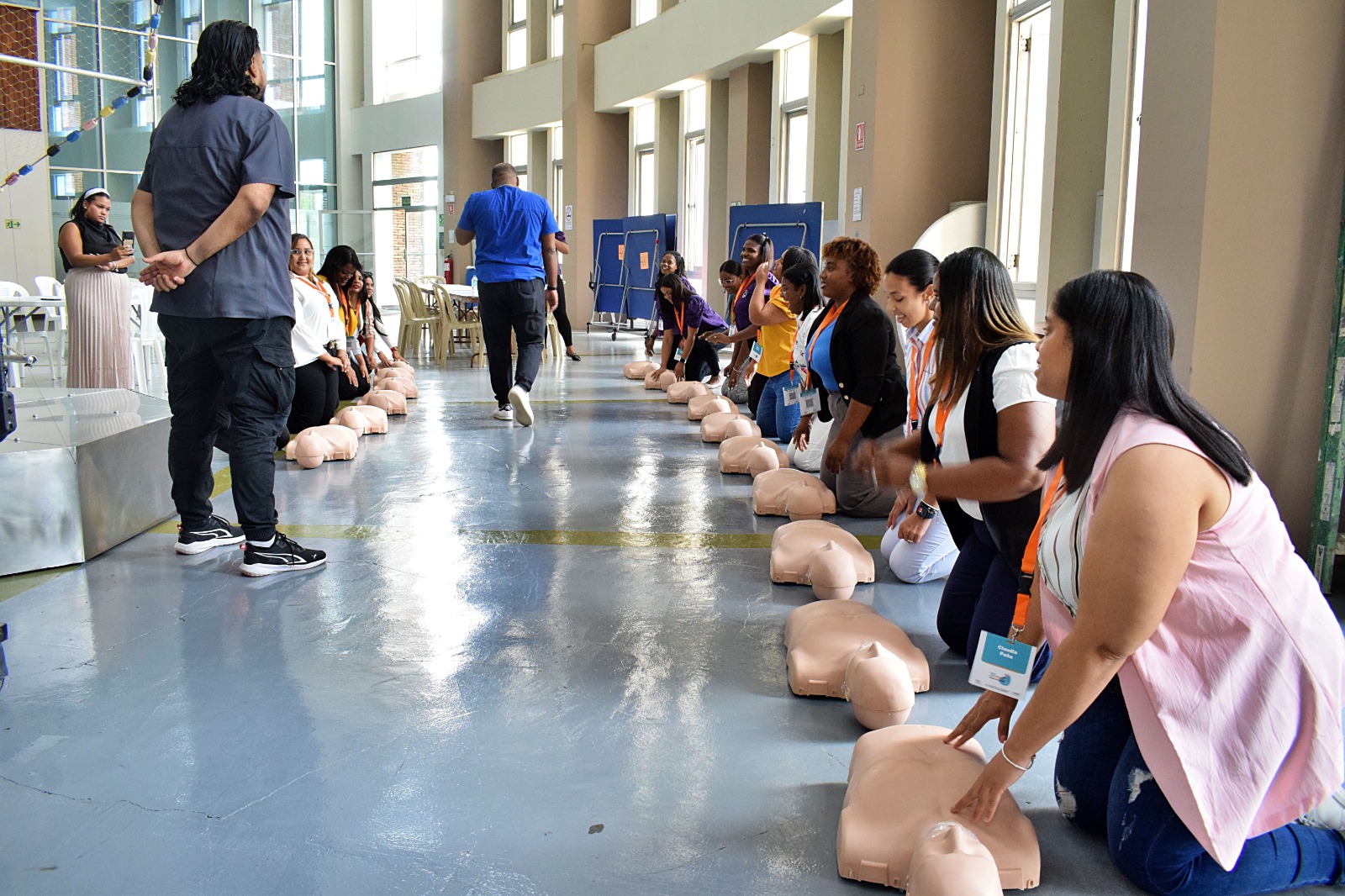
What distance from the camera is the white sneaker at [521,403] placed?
7.49 metres

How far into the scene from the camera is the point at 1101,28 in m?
6.25

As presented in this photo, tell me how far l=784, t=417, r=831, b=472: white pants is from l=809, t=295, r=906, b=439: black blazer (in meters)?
0.94

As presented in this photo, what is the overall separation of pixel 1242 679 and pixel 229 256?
3306mm

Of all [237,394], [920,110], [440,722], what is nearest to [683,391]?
[920,110]

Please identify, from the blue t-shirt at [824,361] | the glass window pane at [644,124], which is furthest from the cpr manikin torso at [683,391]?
the glass window pane at [644,124]

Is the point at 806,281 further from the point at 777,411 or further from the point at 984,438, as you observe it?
the point at 984,438

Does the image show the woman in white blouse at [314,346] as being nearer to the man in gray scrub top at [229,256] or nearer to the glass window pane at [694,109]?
the man in gray scrub top at [229,256]

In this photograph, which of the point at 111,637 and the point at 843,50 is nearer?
the point at 111,637

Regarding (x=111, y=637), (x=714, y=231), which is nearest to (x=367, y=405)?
(x=111, y=637)

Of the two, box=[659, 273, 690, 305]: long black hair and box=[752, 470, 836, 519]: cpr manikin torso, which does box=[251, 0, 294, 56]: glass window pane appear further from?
box=[752, 470, 836, 519]: cpr manikin torso

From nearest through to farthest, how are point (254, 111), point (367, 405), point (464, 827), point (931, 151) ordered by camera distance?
point (464, 827) < point (254, 111) < point (367, 405) < point (931, 151)

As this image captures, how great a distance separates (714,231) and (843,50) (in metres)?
3.67

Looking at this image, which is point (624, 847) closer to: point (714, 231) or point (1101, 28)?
point (1101, 28)

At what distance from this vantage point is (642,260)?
15422 millimetres
